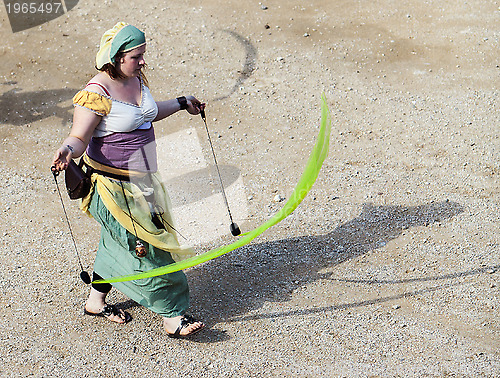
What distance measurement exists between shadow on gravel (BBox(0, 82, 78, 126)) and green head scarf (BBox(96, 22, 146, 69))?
3.00 metres

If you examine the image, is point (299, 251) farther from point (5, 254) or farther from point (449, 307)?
point (5, 254)

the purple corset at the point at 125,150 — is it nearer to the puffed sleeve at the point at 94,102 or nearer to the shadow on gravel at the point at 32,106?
the puffed sleeve at the point at 94,102

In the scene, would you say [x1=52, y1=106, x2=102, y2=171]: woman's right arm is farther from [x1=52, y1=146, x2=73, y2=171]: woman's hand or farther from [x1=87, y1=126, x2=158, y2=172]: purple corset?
[x1=87, y1=126, x2=158, y2=172]: purple corset

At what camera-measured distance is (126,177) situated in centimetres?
359

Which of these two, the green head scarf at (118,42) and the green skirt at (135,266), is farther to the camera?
the green skirt at (135,266)

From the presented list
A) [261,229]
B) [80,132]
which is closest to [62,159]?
[80,132]

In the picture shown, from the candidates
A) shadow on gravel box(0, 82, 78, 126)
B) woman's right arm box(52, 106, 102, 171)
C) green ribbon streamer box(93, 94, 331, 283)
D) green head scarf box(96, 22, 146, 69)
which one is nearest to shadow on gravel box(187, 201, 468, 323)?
green ribbon streamer box(93, 94, 331, 283)

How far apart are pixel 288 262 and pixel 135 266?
1.25 meters

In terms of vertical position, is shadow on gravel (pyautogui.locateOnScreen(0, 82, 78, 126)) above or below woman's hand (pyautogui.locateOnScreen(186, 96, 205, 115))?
below

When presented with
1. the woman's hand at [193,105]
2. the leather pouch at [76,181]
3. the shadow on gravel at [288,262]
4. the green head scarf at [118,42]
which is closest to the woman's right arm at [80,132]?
the leather pouch at [76,181]

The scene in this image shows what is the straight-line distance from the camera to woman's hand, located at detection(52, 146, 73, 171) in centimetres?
316

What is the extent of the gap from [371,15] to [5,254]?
496 cm

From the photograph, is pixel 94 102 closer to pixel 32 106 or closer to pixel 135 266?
pixel 135 266

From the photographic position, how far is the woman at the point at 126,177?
3.34m
